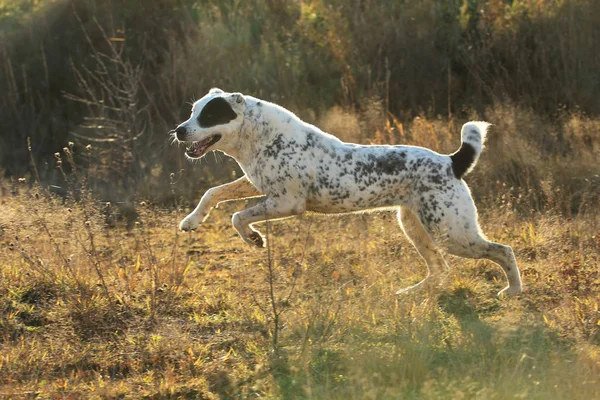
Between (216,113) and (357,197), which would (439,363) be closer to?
(357,197)

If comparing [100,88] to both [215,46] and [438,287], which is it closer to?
[215,46]

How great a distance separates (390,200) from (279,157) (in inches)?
40.4

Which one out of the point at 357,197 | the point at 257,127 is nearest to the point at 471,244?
the point at 357,197

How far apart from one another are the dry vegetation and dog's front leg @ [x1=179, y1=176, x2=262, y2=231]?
299mm

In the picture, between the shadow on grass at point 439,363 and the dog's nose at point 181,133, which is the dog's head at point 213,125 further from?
the shadow on grass at point 439,363

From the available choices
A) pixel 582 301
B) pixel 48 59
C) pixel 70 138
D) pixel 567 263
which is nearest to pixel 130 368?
pixel 582 301

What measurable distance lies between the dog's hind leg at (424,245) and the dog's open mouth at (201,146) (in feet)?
5.76

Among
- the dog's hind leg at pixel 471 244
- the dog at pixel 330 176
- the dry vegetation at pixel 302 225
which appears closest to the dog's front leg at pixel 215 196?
the dog at pixel 330 176

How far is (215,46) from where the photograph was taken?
15781mm

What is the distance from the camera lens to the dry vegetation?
5.93 meters

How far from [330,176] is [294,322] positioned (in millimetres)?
1498

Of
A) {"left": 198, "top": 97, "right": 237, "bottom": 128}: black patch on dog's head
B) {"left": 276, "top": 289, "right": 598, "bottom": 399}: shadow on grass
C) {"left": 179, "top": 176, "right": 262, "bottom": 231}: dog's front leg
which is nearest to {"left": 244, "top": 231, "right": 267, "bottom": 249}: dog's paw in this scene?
Answer: {"left": 179, "top": 176, "right": 262, "bottom": 231}: dog's front leg

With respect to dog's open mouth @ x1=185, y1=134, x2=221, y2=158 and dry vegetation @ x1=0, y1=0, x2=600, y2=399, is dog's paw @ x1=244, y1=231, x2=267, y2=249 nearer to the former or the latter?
dry vegetation @ x1=0, y1=0, x2=600, y2=399

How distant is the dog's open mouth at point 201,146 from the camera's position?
7641mm
